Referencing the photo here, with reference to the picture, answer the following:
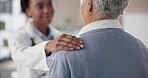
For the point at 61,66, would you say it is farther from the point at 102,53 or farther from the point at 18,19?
the point at 18,19

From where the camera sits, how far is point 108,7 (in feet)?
3.54

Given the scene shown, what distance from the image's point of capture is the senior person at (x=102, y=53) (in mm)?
1049

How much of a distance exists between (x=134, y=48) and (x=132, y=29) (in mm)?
3383

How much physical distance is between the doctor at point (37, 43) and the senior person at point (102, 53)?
51 mm

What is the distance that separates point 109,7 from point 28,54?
0.68 meters

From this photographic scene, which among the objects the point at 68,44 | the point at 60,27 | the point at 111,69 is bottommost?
the point at 60,27

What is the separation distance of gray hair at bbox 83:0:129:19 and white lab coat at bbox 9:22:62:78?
1.44 feet

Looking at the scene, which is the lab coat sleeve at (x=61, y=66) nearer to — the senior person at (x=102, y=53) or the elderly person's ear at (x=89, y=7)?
the senior person at (x=102, y=53)

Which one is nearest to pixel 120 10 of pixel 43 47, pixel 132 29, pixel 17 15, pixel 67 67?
pixel 67 67

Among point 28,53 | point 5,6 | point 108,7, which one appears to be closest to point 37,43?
point 28,53

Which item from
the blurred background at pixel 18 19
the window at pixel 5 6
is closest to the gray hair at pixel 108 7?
→ the blurred background at pixel 18 19

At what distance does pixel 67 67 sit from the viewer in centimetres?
104

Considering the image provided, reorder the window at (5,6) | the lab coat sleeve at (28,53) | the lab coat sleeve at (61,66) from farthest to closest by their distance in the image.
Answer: the window at (5,6), the lab coat sleeve at (28,53), the lab coat sleeve at (61,66)

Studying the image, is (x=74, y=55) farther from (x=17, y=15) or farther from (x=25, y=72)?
(x=17, y=15)
